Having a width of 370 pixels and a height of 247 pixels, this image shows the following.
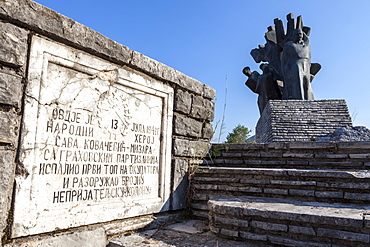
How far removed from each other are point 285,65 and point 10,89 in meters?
12.2

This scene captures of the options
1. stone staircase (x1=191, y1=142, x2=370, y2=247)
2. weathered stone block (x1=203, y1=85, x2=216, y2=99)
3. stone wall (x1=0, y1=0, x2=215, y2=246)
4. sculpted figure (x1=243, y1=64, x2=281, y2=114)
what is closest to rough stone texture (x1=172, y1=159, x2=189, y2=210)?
stone wall (x1=0, y1=0, x2=215, y2=246)

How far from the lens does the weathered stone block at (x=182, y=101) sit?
11.1ft

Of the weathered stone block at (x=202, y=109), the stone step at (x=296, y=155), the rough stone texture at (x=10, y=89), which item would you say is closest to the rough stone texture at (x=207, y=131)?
the weathered stone block at (x=202, y=109)

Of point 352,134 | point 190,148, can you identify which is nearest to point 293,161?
point 190,148

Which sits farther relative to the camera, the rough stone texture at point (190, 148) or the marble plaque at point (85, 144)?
the rough stone texture at point (190, 148)

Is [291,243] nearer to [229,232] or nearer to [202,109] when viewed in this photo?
[229,232]

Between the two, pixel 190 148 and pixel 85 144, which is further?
pixel 190 148

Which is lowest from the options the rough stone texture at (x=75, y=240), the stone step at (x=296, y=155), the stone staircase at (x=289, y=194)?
the rough stone texture at (x=75, y=240)

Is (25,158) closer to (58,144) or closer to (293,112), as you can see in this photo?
(58,144)

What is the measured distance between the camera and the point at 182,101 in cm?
345

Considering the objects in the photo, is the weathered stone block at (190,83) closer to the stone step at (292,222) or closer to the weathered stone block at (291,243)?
the stone step at (292,222)

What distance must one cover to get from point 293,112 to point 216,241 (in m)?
8.25

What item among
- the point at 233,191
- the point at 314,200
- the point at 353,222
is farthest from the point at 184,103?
the point at 353,222

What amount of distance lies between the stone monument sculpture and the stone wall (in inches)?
397
